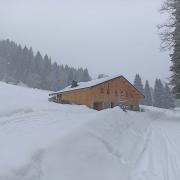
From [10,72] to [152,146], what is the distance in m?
112

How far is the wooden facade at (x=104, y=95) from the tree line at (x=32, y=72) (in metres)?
57.7

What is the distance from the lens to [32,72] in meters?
121

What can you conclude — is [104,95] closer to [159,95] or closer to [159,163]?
[159,163]

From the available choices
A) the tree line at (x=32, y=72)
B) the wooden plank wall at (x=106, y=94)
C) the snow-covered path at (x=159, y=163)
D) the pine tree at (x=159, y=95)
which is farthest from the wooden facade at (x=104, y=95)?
the tree line at (x=32, y=72)

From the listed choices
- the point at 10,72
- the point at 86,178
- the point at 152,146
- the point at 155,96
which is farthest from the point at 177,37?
the point at 10,72

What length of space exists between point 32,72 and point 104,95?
2810 inches

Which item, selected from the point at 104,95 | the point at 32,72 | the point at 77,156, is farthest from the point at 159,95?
the point at 77,156

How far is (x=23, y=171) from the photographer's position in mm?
6758

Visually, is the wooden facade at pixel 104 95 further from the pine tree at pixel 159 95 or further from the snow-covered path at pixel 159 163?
the pine tree at pixel 159 95

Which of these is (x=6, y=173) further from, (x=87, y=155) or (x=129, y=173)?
(x=129, y=173)

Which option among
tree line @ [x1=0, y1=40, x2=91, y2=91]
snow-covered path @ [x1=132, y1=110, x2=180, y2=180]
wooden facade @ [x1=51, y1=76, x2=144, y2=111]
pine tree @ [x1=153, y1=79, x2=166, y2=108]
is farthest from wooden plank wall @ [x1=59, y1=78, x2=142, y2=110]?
tree line @ [x1=0, y1=40, x2=91, y2=91]

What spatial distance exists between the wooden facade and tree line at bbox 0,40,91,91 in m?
57.7

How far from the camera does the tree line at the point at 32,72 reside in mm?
117562

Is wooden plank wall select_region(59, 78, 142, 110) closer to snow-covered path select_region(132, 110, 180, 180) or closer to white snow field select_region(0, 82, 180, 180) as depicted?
snow-covered path select_region(132, 110, 180, 180)
